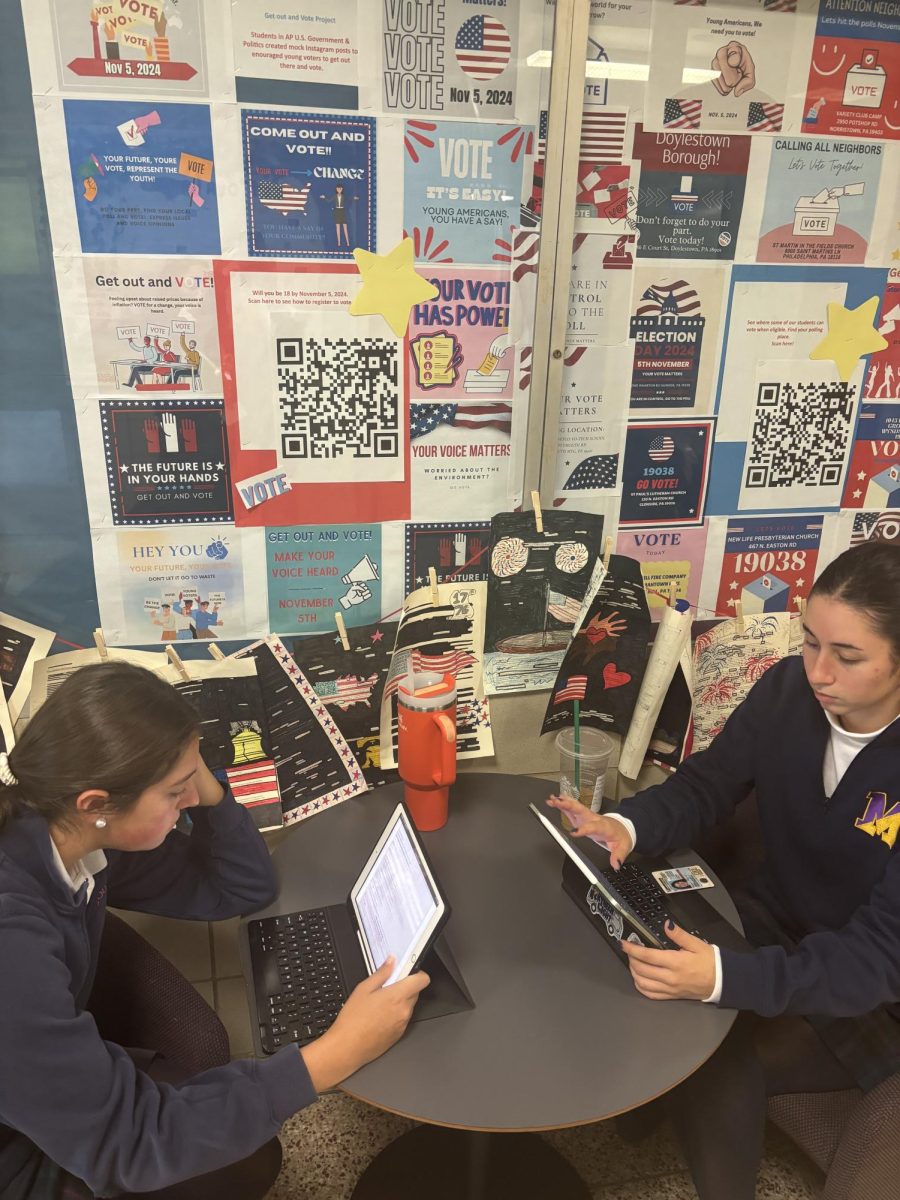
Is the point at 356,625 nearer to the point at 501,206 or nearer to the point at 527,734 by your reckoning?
the point at 527,734

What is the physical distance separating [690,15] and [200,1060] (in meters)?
2.05

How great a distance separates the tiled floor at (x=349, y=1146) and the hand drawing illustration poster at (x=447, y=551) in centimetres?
93

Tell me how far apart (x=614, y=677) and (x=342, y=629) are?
64 centimetres

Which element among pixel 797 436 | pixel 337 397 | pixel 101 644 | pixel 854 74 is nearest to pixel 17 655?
pixel 101 644

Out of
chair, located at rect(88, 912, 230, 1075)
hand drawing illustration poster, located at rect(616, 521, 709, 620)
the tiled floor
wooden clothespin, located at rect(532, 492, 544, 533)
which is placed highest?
wooden clothespin, located at rect(532, 492, 544, 533)

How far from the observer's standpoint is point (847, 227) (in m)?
1.76

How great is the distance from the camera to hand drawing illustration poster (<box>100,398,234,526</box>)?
158 cm

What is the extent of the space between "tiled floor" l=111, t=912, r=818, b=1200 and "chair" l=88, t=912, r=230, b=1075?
0.42 metres

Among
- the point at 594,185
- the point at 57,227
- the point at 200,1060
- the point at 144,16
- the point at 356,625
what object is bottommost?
the point at 200,1060

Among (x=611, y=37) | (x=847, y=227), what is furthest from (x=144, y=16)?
(x=847, y=227)

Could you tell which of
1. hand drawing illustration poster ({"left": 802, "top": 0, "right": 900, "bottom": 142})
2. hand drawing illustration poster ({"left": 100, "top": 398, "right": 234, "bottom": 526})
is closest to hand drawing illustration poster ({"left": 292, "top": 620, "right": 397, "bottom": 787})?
hand drawing illustration poster ({"left": 100, "top": 398, "right": 234, "bottom": 526})

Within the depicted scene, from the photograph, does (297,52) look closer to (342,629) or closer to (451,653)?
(342,629)

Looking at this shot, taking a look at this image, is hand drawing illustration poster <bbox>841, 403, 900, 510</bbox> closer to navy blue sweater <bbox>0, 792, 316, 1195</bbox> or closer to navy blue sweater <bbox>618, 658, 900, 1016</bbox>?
navy blue sweater <bbox>618, 658, 900, 1016</bbox>

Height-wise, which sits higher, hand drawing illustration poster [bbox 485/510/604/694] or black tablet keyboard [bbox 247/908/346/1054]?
hand drawing illustration poster [bbox 485/510/604/694]
